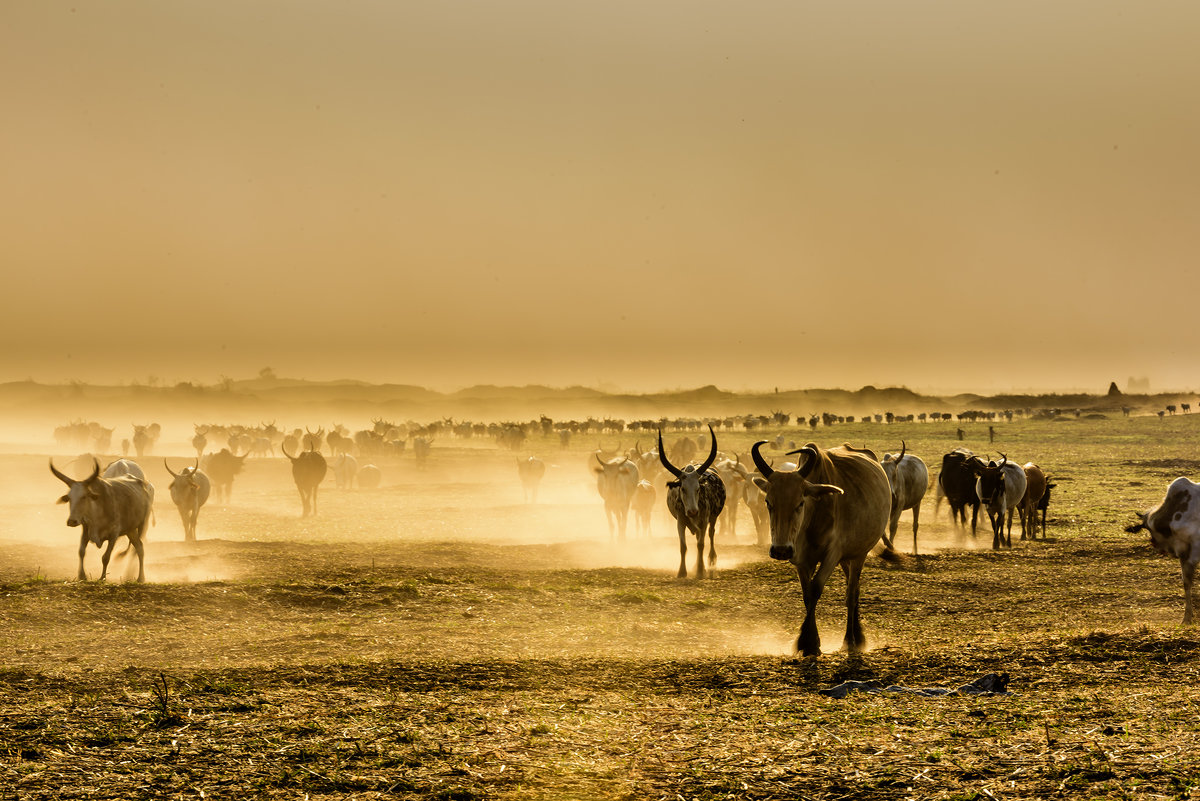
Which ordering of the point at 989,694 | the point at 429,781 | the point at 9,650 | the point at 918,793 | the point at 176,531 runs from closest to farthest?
1. the point at 918,793
2. the point at 429,781
3. the point at 989,694
4. the point at 9,650
5. the point at 176,531

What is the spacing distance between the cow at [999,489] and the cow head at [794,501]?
17005mm

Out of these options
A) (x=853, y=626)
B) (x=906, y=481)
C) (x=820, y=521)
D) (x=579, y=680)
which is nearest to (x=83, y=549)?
(x=579, y=680)

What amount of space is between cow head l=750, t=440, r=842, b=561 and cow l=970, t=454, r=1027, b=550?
17.0m

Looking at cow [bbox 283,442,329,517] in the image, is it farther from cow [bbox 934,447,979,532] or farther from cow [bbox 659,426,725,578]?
cow [bbox 934,447,979,532]

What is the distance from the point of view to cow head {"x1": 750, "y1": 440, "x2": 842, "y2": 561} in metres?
11.8

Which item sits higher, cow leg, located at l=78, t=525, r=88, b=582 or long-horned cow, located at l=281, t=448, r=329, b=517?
long-horned cow, located at l=281, t=448, r=329, b=517

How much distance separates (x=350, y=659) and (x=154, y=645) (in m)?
3.26

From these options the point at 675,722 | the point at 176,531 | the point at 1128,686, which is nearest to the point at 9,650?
the point at 675,722

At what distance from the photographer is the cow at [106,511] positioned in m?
19.7

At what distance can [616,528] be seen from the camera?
114 ft

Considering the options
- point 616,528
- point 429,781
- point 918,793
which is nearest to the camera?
point 918,793

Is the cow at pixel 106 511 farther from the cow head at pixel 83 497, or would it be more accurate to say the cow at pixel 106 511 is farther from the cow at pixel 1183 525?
the cow at pixel 1183 525

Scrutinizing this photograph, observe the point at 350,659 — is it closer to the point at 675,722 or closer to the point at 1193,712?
the point at 675,722

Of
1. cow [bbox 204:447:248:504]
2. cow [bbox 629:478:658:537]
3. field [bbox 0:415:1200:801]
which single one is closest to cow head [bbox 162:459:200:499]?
field [bbox 0:415:1200:801]
